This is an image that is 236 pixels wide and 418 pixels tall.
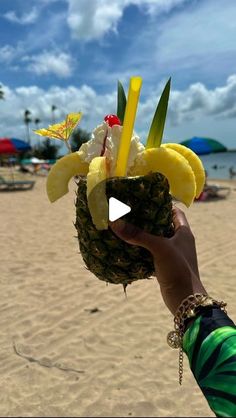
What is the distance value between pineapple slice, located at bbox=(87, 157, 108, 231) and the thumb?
0.05 metres

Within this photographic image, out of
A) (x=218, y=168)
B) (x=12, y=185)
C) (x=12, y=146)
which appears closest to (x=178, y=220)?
(x=12, y=146)

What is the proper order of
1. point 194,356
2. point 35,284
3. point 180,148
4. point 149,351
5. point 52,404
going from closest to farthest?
point 194,356 < point 180,148 < point 52,404 < point 149,351 < point 35,284

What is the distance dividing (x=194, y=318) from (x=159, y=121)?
0.67 metres

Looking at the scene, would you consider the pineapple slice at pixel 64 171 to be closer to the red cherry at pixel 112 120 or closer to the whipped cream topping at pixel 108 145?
the whipped cream topping at pixel 108 145

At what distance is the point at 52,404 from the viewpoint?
374 cm

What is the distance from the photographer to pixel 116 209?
136 cm

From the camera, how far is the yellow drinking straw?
1.35 m

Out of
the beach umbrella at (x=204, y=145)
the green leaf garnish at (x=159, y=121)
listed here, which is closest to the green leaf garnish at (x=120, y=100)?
the green leaf garnish at (x=159, y=121)

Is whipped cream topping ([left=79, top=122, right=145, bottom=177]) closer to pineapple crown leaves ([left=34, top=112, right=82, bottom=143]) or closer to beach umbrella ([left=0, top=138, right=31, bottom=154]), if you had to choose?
pineapple crown leaves ([left=34, top=112, right=82, bottom=143])

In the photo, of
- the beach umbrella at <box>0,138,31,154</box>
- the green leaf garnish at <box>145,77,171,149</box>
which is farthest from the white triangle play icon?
the beach umbrella at <box>0,138,31,154</box>

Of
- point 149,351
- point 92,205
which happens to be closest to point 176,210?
point 92,205

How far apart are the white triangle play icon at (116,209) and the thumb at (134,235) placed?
0.10 m

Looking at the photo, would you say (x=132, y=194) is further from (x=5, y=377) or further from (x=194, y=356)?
(x=5, y=377)

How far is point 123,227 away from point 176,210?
0.38m
